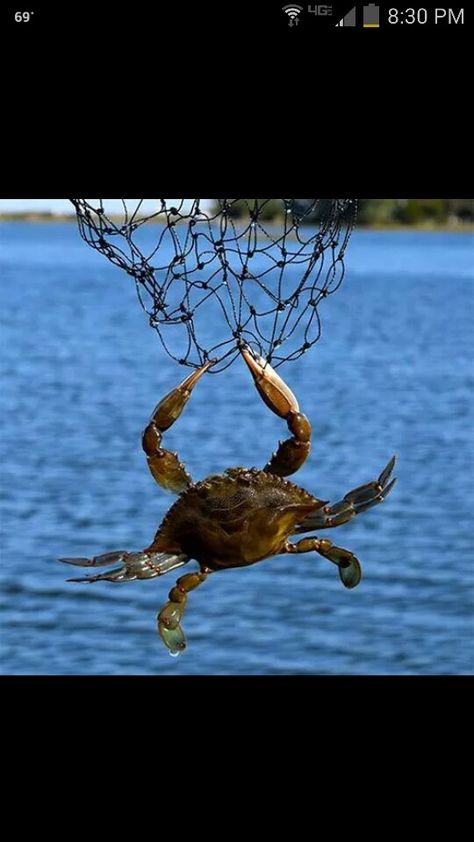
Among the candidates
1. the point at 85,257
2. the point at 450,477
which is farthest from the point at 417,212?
the point at 85,257

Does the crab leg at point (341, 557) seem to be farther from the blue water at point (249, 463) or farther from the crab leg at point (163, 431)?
the blue water at point (249, 463)

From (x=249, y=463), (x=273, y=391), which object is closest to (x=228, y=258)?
(x=273, y=391)

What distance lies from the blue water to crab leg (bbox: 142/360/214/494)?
6.01 meters

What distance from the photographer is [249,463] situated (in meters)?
11.4

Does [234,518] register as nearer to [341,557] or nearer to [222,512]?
[222,512]

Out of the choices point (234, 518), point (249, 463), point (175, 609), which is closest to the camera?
point (234, 518)

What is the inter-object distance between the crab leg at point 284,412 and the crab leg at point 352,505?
9 cm

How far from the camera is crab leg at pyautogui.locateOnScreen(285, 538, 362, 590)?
3.02 m
